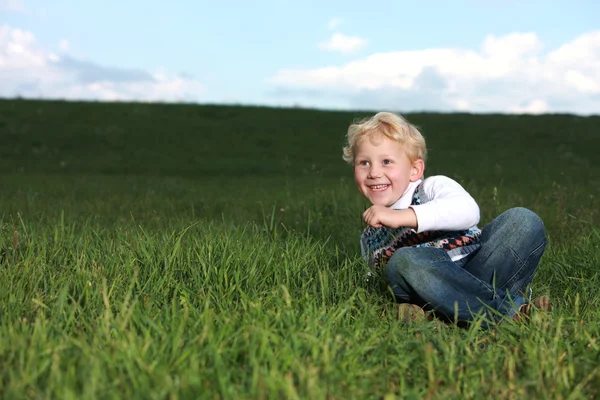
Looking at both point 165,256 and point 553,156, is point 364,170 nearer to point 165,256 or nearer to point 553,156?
point 165,256

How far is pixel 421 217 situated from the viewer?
3.31 m

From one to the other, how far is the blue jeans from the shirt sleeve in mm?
165

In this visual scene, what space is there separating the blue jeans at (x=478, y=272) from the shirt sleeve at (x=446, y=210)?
0.17m

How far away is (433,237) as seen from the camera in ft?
12.1

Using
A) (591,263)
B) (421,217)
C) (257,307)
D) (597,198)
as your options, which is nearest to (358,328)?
(257,307)

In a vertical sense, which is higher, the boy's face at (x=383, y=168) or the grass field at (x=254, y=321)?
the boy's face at (x=383, y=168)

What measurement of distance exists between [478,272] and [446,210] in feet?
1.65

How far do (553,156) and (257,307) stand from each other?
51.9ft

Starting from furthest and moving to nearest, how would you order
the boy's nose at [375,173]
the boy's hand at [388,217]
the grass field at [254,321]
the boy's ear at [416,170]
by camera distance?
the boy's ear at [416,170]
the boy's nose at [375,173]
the boy's hand at [388,217]
the grass field at [254,321]

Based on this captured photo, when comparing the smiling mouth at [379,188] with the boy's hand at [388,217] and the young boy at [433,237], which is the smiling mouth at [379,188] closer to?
the young boy at [433,237]

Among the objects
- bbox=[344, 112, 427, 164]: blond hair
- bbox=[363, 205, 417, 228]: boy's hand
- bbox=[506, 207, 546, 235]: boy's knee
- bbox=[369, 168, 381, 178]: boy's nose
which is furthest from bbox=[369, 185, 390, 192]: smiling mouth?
→ bbox=[506, 207, 546, 235]: boy's knee

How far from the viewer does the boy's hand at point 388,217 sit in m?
3.18

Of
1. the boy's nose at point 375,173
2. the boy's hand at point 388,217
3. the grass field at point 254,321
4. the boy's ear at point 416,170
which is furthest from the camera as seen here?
the boy's ear at point 416,170

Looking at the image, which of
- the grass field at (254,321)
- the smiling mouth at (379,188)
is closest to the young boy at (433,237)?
the smiling mouth at (379,188)
